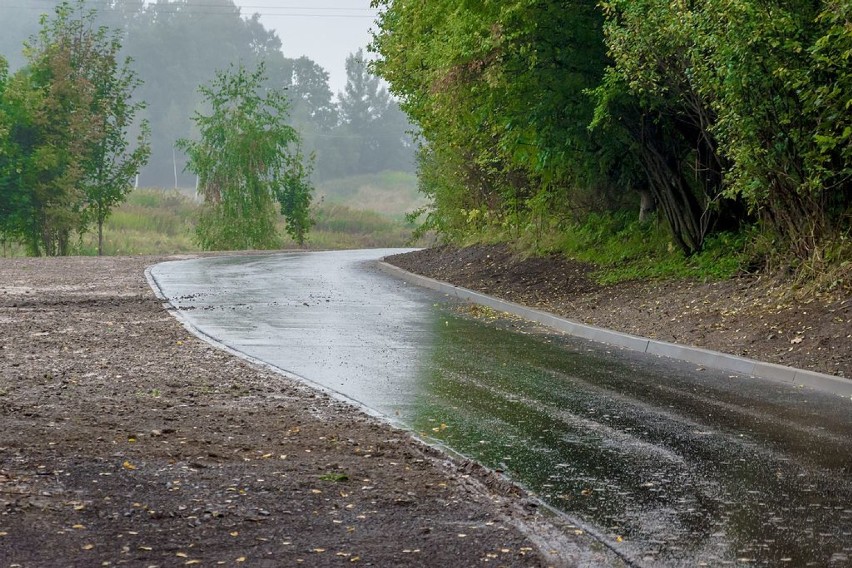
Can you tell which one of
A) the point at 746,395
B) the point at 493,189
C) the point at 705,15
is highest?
the point at 705,15

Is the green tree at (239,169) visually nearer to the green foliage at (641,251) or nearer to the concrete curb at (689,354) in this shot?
the green foliage at (641,251)

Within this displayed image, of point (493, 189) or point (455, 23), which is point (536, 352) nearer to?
point (455, 23)

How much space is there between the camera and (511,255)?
2691 centimetres

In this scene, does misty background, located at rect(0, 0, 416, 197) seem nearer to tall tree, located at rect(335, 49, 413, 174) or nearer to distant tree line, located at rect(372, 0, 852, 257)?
tall tree, located at rect(335, 49, 413, 174)

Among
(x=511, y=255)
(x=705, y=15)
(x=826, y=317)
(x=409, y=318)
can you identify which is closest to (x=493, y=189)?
(x=511, y=255)

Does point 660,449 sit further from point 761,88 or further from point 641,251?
point 641,251

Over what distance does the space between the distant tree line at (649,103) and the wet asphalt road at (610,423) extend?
4.04 metres

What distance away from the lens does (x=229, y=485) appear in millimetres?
6453

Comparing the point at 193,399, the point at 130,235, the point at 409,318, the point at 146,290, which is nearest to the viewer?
the point at 193,399

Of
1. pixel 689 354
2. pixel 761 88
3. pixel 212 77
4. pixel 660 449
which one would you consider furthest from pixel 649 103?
pixel 212 77

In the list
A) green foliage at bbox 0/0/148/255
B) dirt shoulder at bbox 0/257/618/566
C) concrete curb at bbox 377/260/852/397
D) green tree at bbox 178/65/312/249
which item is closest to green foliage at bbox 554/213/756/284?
concrete curb at bbox 377/260/852/397

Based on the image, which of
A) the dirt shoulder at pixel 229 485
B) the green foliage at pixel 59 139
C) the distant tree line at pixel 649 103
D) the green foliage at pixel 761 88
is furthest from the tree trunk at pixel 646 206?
the green foliage at pixel 59 139

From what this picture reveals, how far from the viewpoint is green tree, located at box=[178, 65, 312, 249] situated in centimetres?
4884

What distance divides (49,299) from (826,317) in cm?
1295
